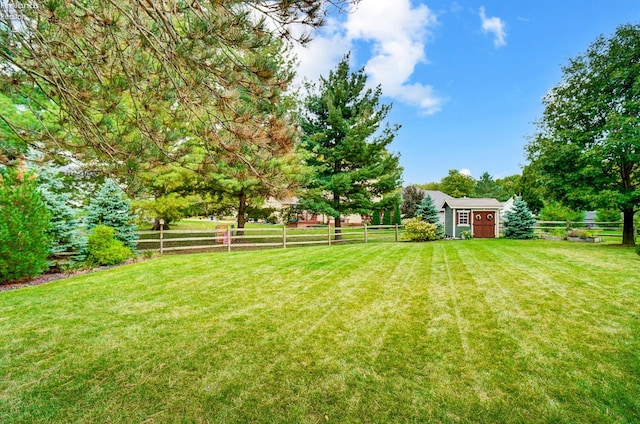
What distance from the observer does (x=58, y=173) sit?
25.8ft

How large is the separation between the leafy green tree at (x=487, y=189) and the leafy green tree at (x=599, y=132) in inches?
1405

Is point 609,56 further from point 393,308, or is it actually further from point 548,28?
point 393,308

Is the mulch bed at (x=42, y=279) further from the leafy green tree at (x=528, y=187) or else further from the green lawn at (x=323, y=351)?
the leafy green tree at (x=528, y=187)

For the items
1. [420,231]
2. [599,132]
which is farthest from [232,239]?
[599,132]

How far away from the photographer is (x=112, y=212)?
8602 mm

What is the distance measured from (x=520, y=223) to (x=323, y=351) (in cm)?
1778

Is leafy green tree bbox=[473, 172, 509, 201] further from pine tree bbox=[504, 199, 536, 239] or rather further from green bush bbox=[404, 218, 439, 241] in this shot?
green bush bbox=[404, 218, 439, 241]

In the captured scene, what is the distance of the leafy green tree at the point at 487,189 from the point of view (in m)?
44.5

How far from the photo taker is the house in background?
62.0 feet

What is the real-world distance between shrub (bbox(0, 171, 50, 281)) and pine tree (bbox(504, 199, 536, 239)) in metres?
19.9

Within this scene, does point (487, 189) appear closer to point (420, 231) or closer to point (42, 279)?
point (420, 231)

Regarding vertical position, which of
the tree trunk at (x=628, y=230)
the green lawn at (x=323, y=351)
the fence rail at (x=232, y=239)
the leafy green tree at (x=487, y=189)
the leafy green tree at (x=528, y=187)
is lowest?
the green lawn at (x=323, y=351)

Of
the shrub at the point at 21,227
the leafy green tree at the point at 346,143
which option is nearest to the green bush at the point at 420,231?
the leafy green tree at the point at 346,143

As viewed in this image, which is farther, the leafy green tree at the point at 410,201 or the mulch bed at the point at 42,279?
the leafy green tree at the point at 410,201
